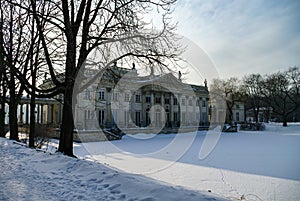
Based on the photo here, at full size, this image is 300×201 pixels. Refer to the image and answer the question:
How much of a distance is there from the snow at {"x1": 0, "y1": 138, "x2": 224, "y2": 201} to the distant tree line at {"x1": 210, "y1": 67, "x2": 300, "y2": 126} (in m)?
45.5

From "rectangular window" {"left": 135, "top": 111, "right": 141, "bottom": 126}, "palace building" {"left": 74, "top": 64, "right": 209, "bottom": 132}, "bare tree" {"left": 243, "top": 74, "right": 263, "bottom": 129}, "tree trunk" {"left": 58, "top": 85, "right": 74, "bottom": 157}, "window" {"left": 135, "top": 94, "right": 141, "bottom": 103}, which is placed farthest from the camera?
"bare tree" {"left": 243, "top": 74, "right": 263, "bottom": 129}

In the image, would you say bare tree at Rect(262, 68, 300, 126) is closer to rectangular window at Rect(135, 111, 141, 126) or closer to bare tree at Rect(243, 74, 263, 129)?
bare tree at Rect(243, 74, 263, 129)

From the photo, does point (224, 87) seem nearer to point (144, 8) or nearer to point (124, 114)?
point (124, 114)

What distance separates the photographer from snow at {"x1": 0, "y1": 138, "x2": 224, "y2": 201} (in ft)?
14.3

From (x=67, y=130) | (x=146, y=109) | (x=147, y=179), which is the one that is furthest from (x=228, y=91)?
(x=147, y=179)

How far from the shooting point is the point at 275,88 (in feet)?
162

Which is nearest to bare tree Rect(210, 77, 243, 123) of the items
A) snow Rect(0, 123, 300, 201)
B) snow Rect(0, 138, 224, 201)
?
snow Rect(0, 123, 300, 201)

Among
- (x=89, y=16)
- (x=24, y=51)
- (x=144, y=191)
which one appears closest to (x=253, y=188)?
(x=144, y=191)

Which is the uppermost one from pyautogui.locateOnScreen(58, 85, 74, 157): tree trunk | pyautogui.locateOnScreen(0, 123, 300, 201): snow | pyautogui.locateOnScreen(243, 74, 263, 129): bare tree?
pyautogui.locateOnScreen(243, 74, 263, 129): bare tree

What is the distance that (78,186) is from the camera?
4992 mm

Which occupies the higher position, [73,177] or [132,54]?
[132,54]

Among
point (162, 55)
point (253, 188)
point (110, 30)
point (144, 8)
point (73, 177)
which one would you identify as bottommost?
point (253, 188)

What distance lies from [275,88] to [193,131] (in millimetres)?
20445

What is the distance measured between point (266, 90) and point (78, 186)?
53420 millimetres
